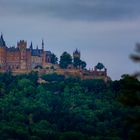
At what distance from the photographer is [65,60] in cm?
11088

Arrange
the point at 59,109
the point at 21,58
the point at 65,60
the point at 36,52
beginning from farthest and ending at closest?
the point at 36,52
the point at 21,58
the point at 65,60
the point at 59,109

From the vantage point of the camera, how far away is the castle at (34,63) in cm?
10838

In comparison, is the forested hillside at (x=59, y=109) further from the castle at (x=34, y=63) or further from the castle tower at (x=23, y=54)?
the castle tower at (x=23, y=54)

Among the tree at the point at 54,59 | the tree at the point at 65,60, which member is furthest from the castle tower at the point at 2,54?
the tree at the point at 65,60

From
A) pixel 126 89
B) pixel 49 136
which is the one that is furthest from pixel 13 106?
pixel 126 89

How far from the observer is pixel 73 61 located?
11225 centimetres

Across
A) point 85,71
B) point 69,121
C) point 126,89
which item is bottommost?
point 126,89

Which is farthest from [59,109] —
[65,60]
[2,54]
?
[2,54]

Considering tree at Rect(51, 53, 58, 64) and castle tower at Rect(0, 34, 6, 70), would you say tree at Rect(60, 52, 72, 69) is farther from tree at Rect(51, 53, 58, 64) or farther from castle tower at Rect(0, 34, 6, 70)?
castle tower at Rect(0, 34, 6, 70)

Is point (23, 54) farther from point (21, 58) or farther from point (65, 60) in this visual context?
point (65, 60)

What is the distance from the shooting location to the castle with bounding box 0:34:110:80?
108375 mm

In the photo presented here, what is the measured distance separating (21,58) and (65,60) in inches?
293

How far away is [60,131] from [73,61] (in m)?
29.4

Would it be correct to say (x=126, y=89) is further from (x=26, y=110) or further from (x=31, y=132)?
(x=26, y=110)
